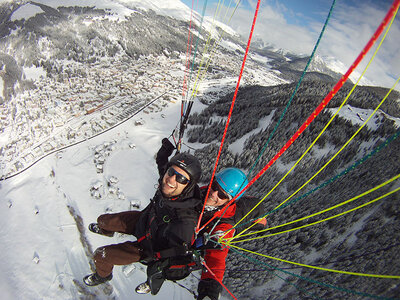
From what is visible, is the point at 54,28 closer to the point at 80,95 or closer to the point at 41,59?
the point at 41,59

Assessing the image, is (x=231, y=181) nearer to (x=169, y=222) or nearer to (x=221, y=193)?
(x=221, y=193)

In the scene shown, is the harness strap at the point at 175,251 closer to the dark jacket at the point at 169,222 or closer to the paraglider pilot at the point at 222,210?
the dark jacket at the point at 169,222

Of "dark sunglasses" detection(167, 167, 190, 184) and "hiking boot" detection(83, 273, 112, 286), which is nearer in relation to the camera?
"dark sunglasses" detection(167, 167, 190, 184)

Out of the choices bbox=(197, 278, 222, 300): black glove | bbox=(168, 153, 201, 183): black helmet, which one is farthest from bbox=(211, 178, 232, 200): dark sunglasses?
bbox=(197, 278, 222, 300): black glove

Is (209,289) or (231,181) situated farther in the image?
(231,181)

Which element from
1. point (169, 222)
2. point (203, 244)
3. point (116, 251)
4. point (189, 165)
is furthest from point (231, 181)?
point (116, 251)

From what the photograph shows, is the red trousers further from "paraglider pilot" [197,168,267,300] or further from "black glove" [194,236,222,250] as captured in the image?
"paraglider pilot" [197,168,267,300]
